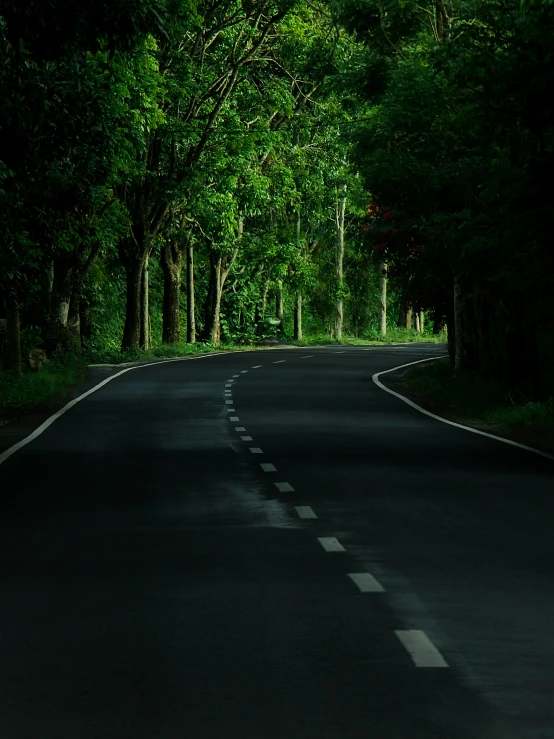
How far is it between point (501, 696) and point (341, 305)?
284ft

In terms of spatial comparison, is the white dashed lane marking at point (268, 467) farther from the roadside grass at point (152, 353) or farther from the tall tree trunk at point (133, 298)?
Answer: the tall tree trunk at point (133, 298)

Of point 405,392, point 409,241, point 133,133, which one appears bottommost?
point 405,392

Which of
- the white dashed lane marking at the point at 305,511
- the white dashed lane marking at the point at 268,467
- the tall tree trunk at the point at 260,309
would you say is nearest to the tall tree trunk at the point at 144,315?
the tall tree trunk at the point at 260,309

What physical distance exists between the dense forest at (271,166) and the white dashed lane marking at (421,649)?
9.71 m

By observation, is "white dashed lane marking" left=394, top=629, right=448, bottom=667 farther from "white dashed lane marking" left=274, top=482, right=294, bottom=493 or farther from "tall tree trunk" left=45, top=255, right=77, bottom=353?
"tall tree trunk" left=45, top=255, right=77, bottom=353

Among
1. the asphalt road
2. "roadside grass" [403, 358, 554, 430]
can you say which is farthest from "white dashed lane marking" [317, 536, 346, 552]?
"roadside grass" [403, 358, 554, 430]

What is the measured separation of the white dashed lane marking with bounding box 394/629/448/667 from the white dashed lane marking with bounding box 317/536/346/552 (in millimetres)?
3394

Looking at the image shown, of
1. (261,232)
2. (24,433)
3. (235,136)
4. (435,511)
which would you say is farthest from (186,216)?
(435,511)

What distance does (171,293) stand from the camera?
67.0 m

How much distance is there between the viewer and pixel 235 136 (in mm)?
58781

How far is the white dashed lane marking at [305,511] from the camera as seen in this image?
1421 centimetres

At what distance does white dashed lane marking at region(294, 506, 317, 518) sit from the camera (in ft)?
46.6

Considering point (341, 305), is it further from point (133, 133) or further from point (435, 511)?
point (435, 511)

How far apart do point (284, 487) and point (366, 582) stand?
6.42 metres
